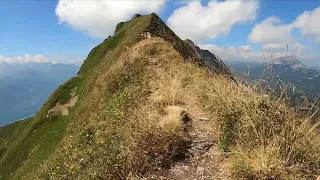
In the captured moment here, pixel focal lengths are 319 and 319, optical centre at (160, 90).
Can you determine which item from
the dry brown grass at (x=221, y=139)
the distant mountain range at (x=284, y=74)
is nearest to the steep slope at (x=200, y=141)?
the dry brown grass at (x=221, y=139)

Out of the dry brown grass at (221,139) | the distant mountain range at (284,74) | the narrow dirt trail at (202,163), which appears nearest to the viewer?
the dry brown grass at (221,139)

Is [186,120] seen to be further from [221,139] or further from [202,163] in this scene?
[202,163]

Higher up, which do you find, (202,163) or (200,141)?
(200,141)

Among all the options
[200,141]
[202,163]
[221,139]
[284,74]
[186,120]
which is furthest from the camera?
[186,120]

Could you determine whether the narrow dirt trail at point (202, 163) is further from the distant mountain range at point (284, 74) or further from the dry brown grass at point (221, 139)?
the distant mountain range at point (284, 74)

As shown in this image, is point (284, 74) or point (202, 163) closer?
point (284, 74)

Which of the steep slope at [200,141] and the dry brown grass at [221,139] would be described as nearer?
the dry brown grass at [221,139]

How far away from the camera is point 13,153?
1762 inches

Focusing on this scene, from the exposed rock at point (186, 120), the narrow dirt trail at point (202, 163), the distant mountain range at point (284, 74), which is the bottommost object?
the narrow dirt trail at point (202, 163)

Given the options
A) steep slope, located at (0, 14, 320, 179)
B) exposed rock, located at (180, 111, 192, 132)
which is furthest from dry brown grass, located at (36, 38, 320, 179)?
exposed rock, located at (180, 111, 192, 132)

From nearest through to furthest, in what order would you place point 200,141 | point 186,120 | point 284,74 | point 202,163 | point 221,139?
point 284,74, point 202,163, point 221,139, point 200,141, point 186,120

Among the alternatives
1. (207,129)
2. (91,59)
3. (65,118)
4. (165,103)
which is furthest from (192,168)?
(91,59)

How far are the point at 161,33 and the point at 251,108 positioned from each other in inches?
1579

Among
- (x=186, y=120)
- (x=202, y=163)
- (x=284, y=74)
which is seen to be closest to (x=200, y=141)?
(x=202, y=163)
